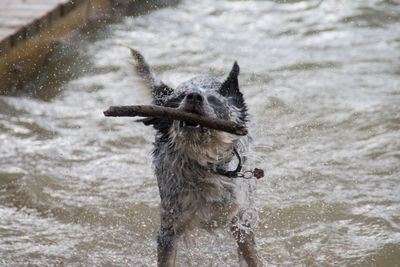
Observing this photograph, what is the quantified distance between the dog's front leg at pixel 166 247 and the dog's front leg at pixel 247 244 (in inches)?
17.3

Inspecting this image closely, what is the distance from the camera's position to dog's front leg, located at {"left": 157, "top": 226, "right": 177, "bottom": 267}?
3.60 metres

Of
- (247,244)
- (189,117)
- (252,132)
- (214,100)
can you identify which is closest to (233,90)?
(214,100)

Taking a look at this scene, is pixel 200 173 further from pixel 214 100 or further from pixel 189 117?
pixel 189 117

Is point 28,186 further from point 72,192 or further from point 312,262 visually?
point 312,262

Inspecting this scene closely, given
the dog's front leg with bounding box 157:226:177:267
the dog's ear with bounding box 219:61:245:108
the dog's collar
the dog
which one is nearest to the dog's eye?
the dog

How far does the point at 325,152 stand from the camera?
5.40 meters

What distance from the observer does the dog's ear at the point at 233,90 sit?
11.9 ft

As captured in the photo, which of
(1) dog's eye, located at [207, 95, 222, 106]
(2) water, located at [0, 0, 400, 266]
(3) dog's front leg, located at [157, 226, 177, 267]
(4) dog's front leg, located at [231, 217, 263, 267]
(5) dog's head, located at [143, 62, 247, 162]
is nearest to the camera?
(5) dog's head, located at [143, 62, 247, 162]

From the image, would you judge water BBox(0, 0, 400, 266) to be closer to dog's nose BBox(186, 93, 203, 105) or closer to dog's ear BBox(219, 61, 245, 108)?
dog's ear BBox(219, 61, 245, 108)

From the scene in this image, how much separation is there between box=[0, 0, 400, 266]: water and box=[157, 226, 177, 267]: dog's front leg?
421 mm

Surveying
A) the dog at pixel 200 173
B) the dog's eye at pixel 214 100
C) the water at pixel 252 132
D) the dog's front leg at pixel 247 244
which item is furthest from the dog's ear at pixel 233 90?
the dog's front leg at pixel 247 244

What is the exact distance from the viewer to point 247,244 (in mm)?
3846

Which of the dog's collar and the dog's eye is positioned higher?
the dog's eye

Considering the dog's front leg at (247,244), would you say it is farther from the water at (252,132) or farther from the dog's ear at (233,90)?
the dog's ear at (233,90)
